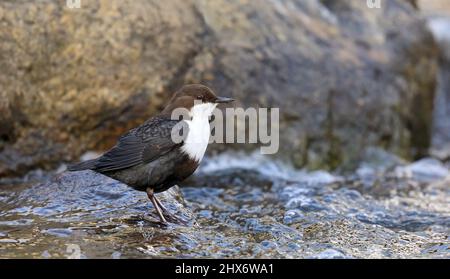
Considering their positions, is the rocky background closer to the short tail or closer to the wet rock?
the wet rock

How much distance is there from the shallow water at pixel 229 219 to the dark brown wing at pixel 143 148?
30cm

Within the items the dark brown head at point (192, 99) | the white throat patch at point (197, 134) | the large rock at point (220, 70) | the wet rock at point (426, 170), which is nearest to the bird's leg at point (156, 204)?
the white throat patch at point (197, 134)

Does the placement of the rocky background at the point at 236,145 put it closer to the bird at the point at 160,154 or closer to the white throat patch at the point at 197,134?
the bird at the point at 160,154

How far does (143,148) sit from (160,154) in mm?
132

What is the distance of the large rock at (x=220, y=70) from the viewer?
583 cm

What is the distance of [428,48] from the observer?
8062 mm

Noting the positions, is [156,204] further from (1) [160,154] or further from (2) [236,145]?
(2) [236,145]

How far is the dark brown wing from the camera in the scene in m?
4.31

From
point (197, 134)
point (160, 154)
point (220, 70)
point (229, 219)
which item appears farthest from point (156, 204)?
point (220, 70)

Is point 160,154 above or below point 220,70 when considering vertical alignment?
below

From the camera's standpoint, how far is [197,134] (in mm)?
4273

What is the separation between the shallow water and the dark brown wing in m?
0.30
